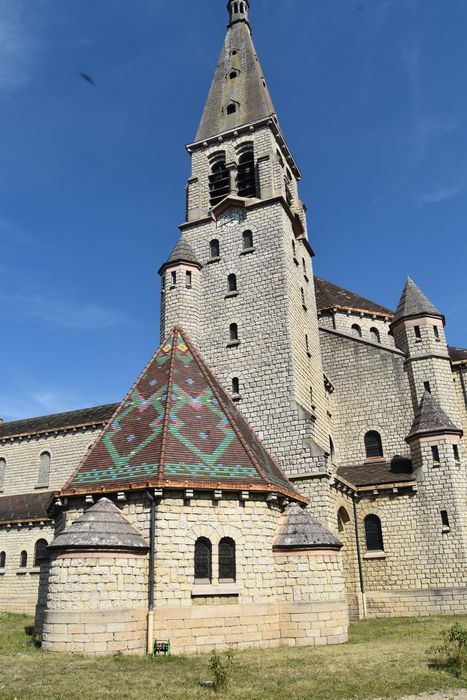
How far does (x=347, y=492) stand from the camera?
2277cm

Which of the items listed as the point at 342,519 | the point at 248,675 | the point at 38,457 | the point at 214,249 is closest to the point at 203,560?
the point at 248,675

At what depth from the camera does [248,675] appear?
1062 cm

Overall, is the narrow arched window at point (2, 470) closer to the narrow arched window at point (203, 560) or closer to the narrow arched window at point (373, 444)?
the narrow arched window at point (373, 444)

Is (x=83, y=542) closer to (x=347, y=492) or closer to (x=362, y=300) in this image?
(x=347, y=492)

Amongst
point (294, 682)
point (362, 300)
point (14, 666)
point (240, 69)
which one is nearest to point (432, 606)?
point (294, 682)

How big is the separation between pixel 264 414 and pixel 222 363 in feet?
11.1

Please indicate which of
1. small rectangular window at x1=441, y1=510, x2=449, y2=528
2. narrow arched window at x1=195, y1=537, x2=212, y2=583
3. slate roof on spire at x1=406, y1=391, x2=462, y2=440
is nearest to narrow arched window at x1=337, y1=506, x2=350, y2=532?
small rectangular window at x1=441, y1=510, x2=449, y2=528

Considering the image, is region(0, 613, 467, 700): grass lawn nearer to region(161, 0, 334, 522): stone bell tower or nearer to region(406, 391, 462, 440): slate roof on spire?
region(161, 0, 334, 522): stone bell tower

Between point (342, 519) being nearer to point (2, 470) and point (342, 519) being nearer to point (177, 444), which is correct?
point (177, 444)

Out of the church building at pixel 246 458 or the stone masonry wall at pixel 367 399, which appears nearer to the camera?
the church building at pixel 246 458

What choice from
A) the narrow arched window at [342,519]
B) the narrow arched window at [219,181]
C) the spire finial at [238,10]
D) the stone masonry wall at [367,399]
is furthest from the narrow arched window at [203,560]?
the spire finial at [238,10]

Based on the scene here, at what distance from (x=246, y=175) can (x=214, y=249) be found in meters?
4.51

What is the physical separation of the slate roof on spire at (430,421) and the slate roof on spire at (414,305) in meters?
4.38

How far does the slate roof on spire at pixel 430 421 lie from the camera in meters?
22.7
